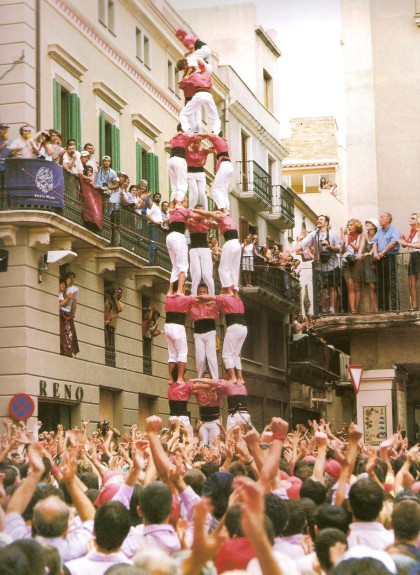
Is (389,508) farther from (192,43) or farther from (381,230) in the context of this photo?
(381,230)

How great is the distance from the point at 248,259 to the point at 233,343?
16.4m

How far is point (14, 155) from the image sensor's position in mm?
20625

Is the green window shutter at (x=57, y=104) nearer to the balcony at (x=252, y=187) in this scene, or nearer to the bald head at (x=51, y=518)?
the balcony at (x=252, y=187)

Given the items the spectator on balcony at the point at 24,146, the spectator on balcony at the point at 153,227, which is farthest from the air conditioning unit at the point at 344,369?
→ the spectator on balcony at the point at 24,146

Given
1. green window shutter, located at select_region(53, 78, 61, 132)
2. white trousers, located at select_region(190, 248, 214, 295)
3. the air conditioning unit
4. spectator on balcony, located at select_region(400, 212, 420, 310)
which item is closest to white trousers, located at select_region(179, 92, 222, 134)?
white trousers, located at select_region(190, 248, 214, 295)

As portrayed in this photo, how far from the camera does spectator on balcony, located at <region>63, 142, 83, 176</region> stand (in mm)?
22125

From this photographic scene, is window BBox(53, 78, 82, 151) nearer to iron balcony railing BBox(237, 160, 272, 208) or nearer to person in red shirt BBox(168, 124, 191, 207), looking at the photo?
person in red shirt BBox(168, 124, 191, 207)

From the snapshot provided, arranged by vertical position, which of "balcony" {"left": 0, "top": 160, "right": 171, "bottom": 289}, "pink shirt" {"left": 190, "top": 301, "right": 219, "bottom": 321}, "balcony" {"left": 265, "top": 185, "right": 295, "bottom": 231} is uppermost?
"balcony" {"left": 265, "top": 185, "right": 295, "bottom": 231}

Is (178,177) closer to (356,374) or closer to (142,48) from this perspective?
(356,374)

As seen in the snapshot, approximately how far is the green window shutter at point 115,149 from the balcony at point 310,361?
564 inches

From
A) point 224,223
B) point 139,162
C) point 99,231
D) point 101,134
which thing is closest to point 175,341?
point 224,223

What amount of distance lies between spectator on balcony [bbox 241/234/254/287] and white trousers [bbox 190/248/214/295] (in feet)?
48.1

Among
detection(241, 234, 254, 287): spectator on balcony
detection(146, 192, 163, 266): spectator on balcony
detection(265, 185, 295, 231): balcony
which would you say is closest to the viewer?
detection(146, 192, 163, 266): spectator on balcony

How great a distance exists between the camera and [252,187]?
37.2 metres
